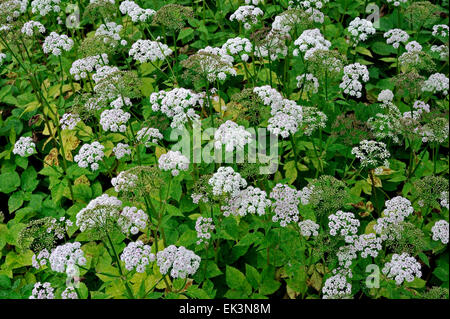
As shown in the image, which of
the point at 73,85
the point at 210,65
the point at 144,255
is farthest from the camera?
the point at 73,85

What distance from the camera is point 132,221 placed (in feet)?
14.1

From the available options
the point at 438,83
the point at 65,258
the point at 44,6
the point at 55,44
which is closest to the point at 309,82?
the point at 438,83

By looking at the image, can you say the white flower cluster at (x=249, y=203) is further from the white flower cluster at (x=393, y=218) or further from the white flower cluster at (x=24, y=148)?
the white flower cluster at (x=24, y=148)

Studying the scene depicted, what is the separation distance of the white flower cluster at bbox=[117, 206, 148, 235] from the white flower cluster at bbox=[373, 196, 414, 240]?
2514 millimetres

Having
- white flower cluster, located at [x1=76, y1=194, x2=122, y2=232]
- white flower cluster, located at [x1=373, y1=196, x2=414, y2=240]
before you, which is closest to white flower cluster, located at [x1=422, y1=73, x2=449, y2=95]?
white flower cluster, located at [x1=373, y1=196, x2=414, y2=240]

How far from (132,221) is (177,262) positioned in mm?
682

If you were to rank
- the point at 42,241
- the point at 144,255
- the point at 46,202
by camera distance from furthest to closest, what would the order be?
the point at 46,202 < the point at 42,241 < the point at 144,255

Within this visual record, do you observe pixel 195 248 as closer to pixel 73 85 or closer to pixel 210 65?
pixel 210 65

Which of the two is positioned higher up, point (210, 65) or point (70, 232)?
point (210, 65)

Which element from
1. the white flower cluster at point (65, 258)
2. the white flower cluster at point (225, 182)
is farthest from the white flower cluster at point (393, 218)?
the white flower cluster at point (65, 258)

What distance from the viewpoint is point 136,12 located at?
6324 millimetres
